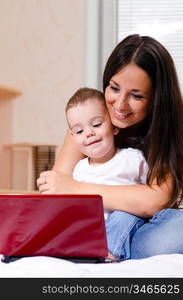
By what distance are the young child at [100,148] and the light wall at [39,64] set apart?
Answer: 161cm

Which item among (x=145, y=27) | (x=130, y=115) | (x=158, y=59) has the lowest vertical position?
(x=130, y=115)

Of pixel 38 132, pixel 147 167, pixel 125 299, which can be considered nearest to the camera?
pixel 125 299

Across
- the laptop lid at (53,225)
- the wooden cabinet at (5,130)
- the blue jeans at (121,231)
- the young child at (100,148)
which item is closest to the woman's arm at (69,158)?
the young child at (100,148)

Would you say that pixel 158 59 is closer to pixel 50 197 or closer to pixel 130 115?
pixel 130 115

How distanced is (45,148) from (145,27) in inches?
34.9

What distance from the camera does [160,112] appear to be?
160 cm

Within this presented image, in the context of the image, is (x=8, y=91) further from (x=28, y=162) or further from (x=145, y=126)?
(x=145, y=126)

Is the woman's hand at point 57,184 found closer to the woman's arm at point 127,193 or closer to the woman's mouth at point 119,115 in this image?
the woman's arm at point 127,193

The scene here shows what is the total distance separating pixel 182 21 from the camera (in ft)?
10.1

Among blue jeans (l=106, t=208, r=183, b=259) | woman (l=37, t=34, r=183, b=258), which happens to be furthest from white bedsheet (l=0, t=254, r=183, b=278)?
woman (l=37, t=34, r=183, b=258)

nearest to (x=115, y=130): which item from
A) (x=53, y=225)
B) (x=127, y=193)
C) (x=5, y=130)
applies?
(x=127, y=193)

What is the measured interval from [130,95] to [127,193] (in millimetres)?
302

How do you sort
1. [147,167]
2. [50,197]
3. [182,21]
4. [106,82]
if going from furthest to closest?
[182,21], [106,82], [147,167], [50,197]

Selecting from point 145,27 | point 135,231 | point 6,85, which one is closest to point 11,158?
point 6,85
